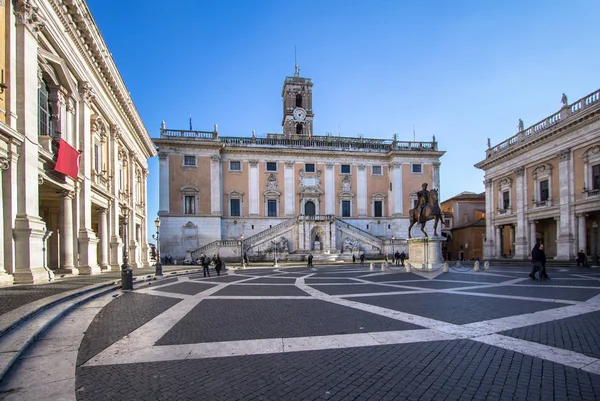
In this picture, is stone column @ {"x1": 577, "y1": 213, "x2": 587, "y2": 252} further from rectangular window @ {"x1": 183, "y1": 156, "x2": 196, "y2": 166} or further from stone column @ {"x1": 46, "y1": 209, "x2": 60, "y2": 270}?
rectangular window @ {"x1": 183, "y1": 156, "x2": 196, "y2": 166}

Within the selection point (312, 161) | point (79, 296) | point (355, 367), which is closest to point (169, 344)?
point (355, 367)

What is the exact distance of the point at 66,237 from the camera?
17031mm

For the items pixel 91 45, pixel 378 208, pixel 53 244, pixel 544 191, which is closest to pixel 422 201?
pixel 544 191

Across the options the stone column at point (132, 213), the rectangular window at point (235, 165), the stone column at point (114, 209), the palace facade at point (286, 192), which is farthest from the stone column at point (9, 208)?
the rectangular window at point (235, 165)

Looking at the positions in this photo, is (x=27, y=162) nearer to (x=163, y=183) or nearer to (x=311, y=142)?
(x=163, y=183)

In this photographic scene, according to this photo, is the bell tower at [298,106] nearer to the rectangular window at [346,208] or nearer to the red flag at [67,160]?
the rectangular window at [346,208]

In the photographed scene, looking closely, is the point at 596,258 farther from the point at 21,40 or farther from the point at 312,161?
the point at 21,40

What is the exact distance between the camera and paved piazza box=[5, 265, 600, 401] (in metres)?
4.00

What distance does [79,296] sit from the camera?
10445mm

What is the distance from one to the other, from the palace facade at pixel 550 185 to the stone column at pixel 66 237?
35845 millimetres

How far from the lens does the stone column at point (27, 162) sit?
12.5 m

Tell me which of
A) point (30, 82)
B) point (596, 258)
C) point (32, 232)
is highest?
point (30, 82)

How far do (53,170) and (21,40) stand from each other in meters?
5.48

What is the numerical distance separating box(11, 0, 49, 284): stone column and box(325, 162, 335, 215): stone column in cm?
3664
